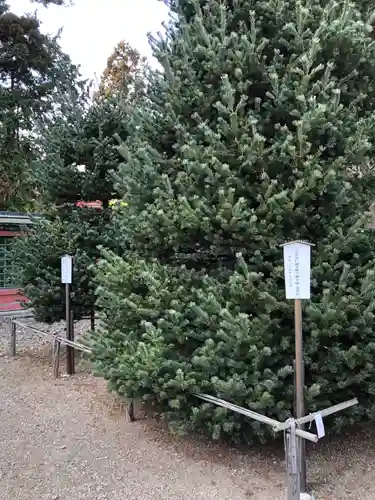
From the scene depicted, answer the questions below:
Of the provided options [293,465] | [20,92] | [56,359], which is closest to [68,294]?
[56,359]

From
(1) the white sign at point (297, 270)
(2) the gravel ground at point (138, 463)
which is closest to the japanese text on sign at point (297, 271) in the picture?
(1) the white sign at point (297, 270)

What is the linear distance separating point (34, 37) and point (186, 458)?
50.9 feet

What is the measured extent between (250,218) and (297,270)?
2.01ft

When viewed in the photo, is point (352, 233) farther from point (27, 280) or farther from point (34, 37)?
point (34, 37)

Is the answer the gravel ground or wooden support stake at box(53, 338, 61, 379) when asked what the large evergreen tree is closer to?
the gravel ground

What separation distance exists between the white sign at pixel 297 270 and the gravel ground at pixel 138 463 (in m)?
1.47

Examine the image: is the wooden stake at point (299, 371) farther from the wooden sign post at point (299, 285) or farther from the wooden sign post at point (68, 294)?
the wooden sign post at point (68, 294)

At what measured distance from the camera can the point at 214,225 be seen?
143 inches

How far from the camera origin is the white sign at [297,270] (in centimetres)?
303

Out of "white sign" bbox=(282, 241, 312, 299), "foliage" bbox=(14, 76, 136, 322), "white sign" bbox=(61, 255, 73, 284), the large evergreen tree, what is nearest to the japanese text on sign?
"white sign" bbox=(282, 241, 312, 299)

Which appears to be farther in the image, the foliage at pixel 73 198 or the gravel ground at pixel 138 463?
the foliage at pixel 73 198

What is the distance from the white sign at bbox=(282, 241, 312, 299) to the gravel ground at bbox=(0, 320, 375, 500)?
4.83ft

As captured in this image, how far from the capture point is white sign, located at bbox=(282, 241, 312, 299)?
119 inches

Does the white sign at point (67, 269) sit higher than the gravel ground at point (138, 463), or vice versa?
the white sign at point (67, 269)
